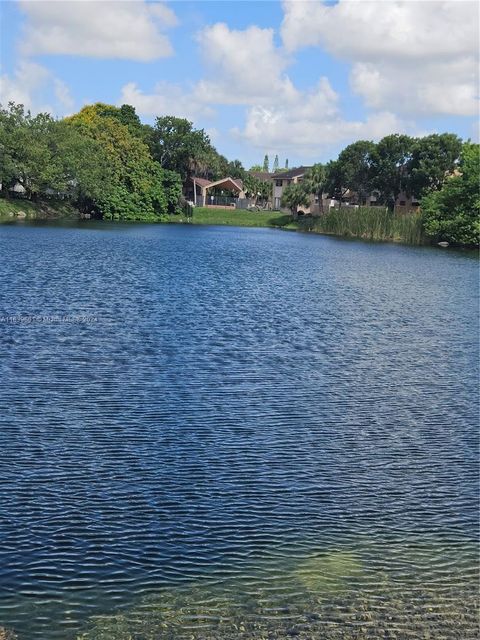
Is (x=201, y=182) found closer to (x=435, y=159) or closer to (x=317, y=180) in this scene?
(x=317, y=180)

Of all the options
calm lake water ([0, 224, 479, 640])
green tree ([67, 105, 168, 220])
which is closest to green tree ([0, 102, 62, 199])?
green tree ([67, 105, 168, 220])

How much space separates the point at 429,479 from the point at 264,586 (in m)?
5.53

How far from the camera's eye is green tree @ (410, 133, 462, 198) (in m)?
117

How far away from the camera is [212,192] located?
158m

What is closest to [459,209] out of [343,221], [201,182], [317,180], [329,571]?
[343,221]

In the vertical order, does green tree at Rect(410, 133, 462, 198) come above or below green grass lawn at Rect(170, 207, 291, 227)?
above

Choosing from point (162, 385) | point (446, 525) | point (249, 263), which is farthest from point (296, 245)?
point (446, 525)

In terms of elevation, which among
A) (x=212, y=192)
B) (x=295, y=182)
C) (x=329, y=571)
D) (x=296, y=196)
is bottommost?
(x=212, y=192)

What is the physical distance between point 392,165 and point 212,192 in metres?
45.4

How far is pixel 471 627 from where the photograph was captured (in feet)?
30.7

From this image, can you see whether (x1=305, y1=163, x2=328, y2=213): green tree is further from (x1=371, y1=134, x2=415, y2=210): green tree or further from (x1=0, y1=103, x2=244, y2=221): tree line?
(x1=0, y1=103, x2=244, y2=221): tree line

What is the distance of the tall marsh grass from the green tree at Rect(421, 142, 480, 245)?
2.06 m

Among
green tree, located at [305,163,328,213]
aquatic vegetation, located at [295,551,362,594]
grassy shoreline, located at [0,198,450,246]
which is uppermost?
green tree, located at [305,163,328,213]

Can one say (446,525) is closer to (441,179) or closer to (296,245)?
Result: (296,245)
